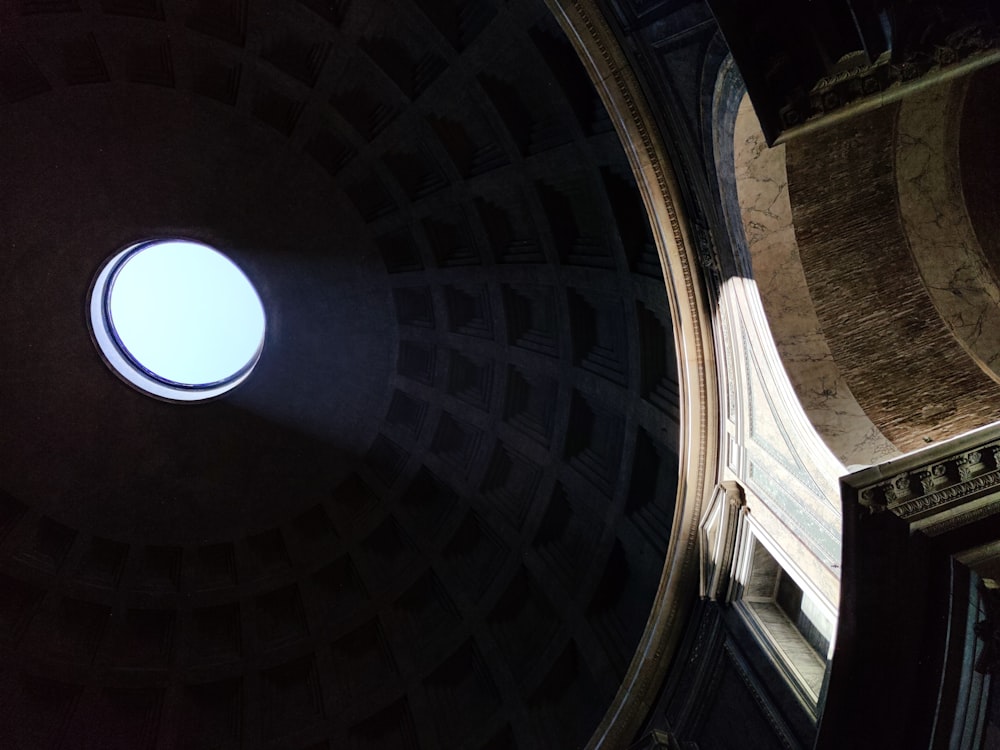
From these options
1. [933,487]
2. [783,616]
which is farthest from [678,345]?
[933,487]

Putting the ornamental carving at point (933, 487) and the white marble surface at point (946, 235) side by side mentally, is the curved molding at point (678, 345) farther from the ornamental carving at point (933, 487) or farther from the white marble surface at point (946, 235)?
the ornamental carving at point (933, 487)

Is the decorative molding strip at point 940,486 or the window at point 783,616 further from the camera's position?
the window at point 783,616

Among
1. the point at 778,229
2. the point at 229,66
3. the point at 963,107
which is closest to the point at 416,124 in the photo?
the point at 229,66

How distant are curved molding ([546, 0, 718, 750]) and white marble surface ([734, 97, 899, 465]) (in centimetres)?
122

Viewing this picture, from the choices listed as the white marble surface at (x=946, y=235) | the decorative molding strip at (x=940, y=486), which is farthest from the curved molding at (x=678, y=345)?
the decorative molding strip at (x=940, y=486)

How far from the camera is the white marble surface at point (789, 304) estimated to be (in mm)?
8570

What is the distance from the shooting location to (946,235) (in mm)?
8781

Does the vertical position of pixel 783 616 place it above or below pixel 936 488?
above

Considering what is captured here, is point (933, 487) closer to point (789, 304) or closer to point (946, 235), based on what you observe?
point (789, 304)

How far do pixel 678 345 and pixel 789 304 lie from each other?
6.67 ft

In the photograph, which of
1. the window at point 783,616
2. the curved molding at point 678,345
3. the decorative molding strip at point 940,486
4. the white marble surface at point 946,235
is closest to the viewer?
the decorative molding strip at point 940,486

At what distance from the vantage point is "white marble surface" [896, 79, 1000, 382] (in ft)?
28.0

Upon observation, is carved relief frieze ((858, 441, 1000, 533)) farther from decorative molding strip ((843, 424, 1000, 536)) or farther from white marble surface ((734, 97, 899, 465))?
white marble surface ((734, 97, 899, 465))

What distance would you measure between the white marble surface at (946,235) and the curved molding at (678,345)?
2667 mm
